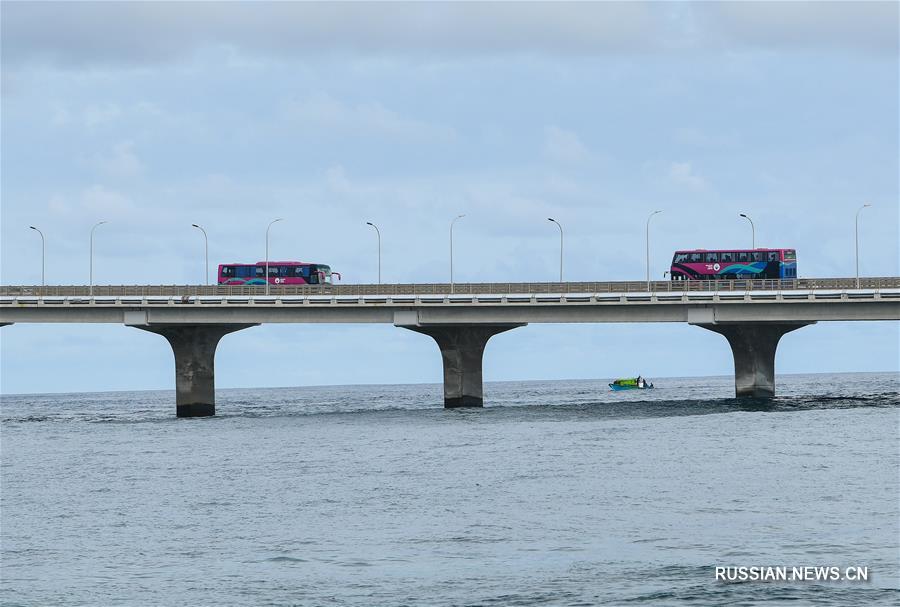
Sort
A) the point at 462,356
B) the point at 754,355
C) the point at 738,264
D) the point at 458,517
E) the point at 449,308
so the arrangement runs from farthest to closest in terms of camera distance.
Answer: the point at 754,355 < the point at 738,264 < the point at 462,356 < the point at 449,308 < the point at 458,517

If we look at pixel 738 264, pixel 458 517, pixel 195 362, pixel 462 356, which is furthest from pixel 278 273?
pixel 458 517

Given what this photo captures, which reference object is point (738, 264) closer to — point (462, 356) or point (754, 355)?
point (754, 355)

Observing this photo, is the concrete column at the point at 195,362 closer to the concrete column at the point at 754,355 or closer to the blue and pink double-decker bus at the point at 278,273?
the blue and pink double-decker bus at the point at 278,273

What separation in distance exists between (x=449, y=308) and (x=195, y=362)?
72.6 feet

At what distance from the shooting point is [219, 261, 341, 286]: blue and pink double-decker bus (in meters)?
113

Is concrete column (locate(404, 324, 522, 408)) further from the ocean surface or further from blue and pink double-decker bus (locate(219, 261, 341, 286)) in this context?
the ocean surface

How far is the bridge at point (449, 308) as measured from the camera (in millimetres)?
95562

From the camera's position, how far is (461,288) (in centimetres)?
9988

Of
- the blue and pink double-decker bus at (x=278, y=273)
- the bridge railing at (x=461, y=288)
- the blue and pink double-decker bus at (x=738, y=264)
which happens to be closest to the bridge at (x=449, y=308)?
the bridge railing at (x=461, y=288)

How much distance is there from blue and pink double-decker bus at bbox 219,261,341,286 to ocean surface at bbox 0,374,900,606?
3731cm

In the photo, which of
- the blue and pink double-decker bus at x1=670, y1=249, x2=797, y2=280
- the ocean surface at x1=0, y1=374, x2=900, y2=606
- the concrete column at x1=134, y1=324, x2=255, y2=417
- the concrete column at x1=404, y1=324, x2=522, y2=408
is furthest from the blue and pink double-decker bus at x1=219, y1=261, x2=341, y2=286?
the ocean surface at x1=0, y1=374, x2=900, y2=606

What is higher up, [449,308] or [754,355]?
[449,308]

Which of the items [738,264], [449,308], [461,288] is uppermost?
[738,264]

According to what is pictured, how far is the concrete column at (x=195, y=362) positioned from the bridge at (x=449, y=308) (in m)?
0.08
